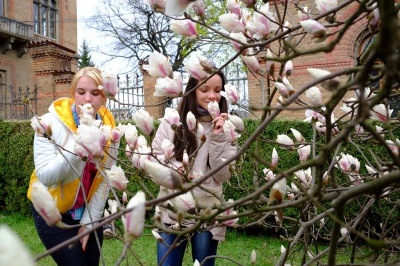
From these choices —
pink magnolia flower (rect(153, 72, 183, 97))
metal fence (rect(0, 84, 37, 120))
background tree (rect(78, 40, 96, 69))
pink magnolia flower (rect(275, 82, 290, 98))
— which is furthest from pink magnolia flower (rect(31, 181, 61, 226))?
background tree (rect(78, 40, 96, 69))

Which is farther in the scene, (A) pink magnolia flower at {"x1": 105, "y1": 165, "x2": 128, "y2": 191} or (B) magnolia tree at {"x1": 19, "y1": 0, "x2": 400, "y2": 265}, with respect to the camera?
(A) pink magnolia flower at {"x1": 105, "y1": 165, "x2": 128, "y2": 191}

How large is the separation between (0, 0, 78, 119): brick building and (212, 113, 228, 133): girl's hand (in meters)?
10.5

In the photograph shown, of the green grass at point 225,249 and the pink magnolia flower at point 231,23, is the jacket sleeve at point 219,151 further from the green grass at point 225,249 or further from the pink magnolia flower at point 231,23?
the green grass at point 225,249

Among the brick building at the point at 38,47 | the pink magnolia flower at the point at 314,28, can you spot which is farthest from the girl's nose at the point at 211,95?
the brick building at the point at 38,47

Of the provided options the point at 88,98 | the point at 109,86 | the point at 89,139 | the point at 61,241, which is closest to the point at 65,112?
the point at 88,98

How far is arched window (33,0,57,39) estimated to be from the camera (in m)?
19.8

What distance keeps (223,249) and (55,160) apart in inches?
137

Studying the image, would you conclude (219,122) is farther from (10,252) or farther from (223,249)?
(223,249)

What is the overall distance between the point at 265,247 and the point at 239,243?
0.35 meters

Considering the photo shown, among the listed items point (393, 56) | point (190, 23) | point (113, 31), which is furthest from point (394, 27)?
point (113, 31)

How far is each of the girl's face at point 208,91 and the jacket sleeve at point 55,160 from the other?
705mm

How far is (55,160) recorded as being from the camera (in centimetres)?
212

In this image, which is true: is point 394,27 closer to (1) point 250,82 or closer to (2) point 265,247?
(2) point 265,247

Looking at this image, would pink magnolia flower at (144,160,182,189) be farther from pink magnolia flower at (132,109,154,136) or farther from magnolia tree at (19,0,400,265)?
pink magnolia flower at (132,109,154,136)
